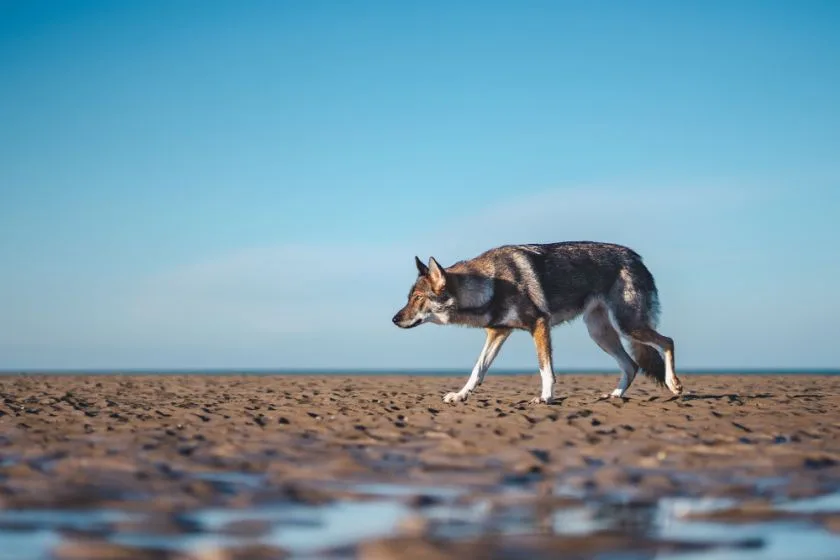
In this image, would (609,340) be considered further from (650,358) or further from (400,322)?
(400,322)

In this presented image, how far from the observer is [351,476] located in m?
5.97

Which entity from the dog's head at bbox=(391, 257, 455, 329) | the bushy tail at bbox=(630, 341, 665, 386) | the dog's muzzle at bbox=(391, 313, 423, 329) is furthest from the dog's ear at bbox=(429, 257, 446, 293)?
the bushy tail at bbox=(630, 341, 665, 386)

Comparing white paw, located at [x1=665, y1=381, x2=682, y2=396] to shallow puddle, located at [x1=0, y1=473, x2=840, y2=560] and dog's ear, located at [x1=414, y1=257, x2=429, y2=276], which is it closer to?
dog's ear, located at [x1=414, y1=257, x2=429, y2=276]

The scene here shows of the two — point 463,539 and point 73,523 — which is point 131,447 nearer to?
point 73,523

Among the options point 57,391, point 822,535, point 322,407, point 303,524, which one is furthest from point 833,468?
point 57,391

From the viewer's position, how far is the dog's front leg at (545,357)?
11453 mm

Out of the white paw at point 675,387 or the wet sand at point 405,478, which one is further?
the white paw at point 675,387

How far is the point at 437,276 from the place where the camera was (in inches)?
468

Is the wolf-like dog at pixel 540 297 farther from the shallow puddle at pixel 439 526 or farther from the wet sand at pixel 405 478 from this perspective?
the shallow puddle at pixel 439 526

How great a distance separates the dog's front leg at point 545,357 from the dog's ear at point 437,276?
56.6 inches

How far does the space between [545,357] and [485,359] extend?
91 cm

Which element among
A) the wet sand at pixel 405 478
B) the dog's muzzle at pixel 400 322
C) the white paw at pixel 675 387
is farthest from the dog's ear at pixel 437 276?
the white paw at pixel 675 387

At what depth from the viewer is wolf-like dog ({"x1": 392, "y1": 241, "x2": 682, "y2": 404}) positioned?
11.7m

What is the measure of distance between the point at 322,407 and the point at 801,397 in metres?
7.91
